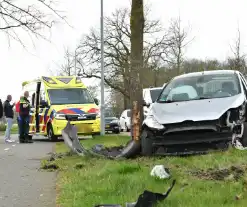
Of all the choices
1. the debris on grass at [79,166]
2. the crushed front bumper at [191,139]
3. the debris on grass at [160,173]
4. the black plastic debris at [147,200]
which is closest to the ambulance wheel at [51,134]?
the debris on grass at [79,166]

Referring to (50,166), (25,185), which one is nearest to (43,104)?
(50,166)

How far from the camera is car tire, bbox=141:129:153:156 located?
8734 millimetres

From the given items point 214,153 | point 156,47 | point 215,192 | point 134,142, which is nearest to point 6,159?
point 134,142

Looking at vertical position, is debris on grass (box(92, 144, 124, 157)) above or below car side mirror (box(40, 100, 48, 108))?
below

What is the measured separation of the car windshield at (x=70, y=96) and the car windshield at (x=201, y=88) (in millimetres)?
9601

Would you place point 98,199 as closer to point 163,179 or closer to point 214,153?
point 163,179

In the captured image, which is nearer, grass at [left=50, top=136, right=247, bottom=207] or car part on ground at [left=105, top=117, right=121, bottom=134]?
grass at [left=50, top=136, right=247, bottom=207]

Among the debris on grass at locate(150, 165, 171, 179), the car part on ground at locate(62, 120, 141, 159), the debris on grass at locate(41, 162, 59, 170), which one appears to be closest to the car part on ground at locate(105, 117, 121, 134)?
the car part on ground at locate(62, 120, 141, 159)

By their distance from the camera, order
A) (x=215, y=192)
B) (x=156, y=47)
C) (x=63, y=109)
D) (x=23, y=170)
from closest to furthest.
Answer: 1. (x=215, y=192)
2. (x=23, y=170)
3. (x=63, y=109)
4. (x=156, y=47)

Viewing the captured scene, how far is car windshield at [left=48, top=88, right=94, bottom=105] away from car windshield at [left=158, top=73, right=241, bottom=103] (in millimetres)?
9601

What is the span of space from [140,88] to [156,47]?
3326cm

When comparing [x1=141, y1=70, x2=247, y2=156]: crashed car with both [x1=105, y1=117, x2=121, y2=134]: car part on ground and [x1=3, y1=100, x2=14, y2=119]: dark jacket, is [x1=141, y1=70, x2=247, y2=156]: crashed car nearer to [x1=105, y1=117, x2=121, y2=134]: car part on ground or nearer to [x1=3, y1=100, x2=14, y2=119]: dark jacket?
[x1=3, y1=100, x2=14, y2=119]: dark jacket

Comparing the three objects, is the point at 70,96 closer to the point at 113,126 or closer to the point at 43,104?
→ the point at 43,104

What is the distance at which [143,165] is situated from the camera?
778cm
